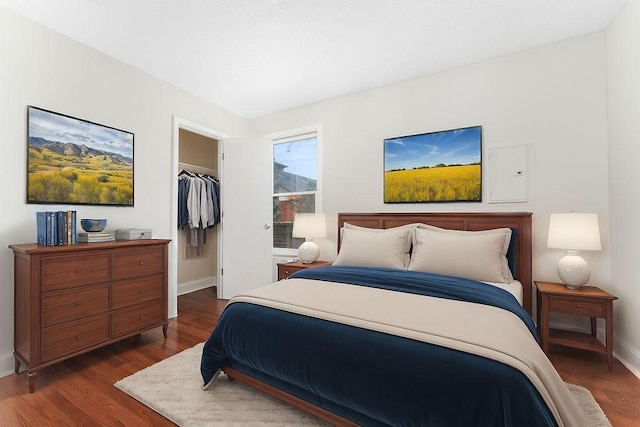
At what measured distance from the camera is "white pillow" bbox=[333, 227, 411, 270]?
268cm

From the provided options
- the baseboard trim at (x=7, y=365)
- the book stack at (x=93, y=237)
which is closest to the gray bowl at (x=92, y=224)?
the book stack at (x=93, y=237)

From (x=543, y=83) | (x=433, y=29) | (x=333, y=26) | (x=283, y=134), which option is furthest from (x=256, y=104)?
(x=543, y=83)

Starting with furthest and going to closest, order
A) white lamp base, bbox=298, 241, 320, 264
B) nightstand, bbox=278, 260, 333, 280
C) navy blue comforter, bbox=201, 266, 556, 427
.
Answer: white lamp base, bbox=298, 241, 320, 264
nightstand, bbox=278, 260, 333, 280
navy blue comforter, bbox=201, 266, 556, 427

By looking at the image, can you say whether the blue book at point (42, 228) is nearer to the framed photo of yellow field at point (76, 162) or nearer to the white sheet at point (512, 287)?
the framed photo of yellow field at point (76, 162)

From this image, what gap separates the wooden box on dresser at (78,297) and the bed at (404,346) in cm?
104

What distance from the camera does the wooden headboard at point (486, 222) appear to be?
262 cm

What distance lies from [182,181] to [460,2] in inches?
145

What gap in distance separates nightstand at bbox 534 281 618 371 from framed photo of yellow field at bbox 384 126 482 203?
40.0 inches

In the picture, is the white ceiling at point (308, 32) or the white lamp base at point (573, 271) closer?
the white ceiling at point (308, 32)

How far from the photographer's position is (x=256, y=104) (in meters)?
3.94

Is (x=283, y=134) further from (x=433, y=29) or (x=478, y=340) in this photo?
(x=478, y=340)

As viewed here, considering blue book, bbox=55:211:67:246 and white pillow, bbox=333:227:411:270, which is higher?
blue book, bbox=55:211:67:246

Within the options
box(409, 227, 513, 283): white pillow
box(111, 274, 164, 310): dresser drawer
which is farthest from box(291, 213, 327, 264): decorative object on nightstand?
box(111, 274, 164, 310): dresser drawer

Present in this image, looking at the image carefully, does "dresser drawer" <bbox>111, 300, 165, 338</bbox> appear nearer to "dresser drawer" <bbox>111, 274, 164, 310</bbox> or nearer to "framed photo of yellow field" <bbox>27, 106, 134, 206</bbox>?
"dresser drawer" <bbox>111, 274, 164, 310</bbox>
